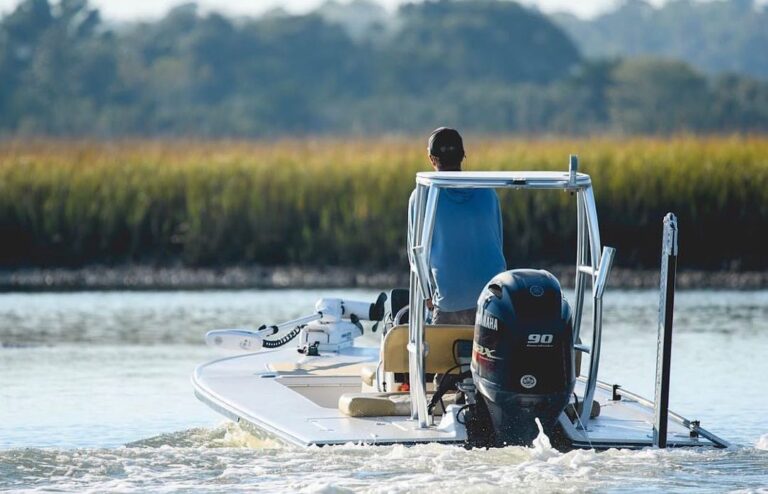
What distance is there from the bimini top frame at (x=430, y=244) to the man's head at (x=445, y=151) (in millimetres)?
285

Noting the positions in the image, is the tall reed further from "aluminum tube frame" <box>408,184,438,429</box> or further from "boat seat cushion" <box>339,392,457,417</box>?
→ "aluminum tube frame" <box>408,184,438,429</box>

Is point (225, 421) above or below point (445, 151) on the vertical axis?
below

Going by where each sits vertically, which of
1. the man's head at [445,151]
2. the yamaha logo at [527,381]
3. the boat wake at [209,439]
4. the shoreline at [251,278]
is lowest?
the boat wake at [209,439]

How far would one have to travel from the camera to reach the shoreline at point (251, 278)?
64.1 ft

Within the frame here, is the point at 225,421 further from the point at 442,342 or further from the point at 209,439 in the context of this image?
the point at 442,342

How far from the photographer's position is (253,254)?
66.3 feet

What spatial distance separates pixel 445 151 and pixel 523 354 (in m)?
1.26

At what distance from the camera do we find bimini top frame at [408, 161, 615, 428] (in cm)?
803

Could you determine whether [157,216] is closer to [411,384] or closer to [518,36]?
[411,384]

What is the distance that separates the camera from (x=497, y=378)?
26.2ft

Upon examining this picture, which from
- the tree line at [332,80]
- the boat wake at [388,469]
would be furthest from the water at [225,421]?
the tree line at [332,80]

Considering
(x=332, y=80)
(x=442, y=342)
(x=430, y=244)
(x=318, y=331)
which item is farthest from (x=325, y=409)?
(x=332, y=80)

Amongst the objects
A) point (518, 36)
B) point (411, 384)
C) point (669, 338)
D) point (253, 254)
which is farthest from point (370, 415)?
point (518, 36)

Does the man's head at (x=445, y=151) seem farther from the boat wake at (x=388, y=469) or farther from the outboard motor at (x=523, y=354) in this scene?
the boat wake at (x=388, y=469)
